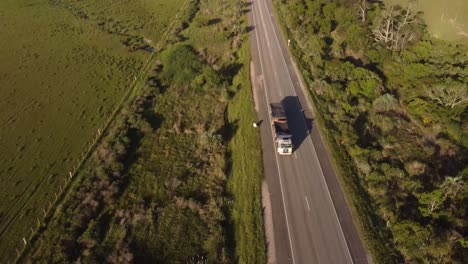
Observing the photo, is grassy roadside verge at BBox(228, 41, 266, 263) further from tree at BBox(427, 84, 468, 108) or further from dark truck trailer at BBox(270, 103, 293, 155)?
tree at BBox(427, 84, 468, 108)

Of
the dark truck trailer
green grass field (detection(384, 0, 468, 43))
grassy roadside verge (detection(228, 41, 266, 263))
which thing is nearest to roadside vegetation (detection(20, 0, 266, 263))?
grassy roadside verge (detection(228, 41, 266, 263))

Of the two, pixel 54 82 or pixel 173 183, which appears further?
pixel 54 82

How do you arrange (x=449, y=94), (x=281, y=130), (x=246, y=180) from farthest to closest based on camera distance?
(x=449, y=94), (x=281, y=130), (x=246, y=180)

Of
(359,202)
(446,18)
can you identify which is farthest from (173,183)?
(446,18)

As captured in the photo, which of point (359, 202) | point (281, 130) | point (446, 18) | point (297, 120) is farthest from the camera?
point (446, 18)

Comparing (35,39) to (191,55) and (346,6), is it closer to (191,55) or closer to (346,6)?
(191,55)

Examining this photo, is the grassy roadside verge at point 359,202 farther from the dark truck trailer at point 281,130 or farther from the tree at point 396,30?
the tree at point 396,30

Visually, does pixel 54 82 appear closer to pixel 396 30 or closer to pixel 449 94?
pixel 449 94

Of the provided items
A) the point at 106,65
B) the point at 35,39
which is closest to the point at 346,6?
the point at 106,65
